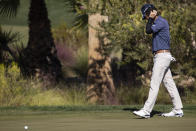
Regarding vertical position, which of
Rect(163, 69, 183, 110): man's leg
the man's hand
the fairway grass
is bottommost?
the fairway grass

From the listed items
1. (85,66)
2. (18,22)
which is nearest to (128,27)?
(85,66)

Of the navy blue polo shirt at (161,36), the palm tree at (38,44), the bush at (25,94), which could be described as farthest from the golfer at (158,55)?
the palm tree at (38,44)

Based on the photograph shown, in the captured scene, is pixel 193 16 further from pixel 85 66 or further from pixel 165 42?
pixel 85 66

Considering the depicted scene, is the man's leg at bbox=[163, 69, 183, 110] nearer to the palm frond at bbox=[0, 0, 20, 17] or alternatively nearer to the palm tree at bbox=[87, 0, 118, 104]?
the palm tree at bbox=[87, 0, 118, 104]

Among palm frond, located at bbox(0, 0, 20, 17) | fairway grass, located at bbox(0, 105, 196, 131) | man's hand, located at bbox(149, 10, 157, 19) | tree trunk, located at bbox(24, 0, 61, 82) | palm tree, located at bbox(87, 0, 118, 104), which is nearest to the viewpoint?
fairway grass, located at bbox(0, 105, 196, 131)

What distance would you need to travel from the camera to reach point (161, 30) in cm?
967

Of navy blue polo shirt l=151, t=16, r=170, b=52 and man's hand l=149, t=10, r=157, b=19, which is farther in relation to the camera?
man's hand l=149, t=10, r=157, b=19

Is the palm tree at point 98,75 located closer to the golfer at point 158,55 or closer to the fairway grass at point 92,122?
the fairway grass at point 92,122

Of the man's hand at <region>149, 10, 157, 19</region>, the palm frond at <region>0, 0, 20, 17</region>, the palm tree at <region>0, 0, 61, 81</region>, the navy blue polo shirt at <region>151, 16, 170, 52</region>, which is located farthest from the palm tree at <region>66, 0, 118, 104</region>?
the navy blue polo shirt at <region>151, 16, 170, 52</region>

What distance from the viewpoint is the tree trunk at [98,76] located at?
1639cm

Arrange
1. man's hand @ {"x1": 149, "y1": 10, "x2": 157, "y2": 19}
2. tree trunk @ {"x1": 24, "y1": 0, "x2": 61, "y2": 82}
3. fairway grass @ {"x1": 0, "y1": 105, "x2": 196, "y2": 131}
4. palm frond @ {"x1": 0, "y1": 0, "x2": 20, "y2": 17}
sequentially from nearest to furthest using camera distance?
fairway grass @ {"x1": 0, "y1": 105, "x2": 196, "y2": 131} → man's hand @ {"x1": 149, "y1": 10, "x2": 157, "y2": 19} → palm frond @ {"x1": 0, "y1": 0, "x2": 20, "y2": 17} → tree trunk @ {"x1": 24, "y1": 0, "x2": 61, "y2": 82}

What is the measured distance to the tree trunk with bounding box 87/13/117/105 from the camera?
16.4 metres

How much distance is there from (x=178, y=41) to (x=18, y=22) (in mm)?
78178

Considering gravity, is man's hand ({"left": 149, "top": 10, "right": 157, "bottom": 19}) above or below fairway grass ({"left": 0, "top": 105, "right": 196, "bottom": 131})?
above
